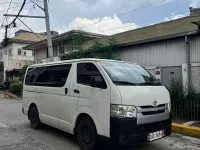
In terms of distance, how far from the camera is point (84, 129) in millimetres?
5773

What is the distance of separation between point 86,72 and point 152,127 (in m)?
1.91

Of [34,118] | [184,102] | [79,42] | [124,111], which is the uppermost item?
[79,42]

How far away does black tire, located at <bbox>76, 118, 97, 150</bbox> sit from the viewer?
215 inches

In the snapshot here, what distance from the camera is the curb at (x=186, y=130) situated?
731 cm

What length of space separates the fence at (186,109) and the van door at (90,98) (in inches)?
180

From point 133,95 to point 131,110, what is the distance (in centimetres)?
30

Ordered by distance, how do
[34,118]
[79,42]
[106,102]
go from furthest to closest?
1. [79,42]
2. [34,118]
3. [106,102]

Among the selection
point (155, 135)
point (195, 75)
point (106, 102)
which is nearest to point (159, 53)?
point (195, 75)

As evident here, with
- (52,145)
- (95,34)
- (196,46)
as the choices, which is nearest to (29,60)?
(95,34)

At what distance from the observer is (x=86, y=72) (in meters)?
6.03

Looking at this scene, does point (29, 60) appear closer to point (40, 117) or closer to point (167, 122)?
point (40, 117)

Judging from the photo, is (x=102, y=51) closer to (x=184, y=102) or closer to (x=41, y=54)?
(x=184, y=102)

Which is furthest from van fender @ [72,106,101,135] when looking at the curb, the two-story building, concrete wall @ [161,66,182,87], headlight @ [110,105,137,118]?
the two-story building

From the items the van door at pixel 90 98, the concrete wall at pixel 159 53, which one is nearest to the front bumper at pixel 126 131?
the van door at pixel 90 98
